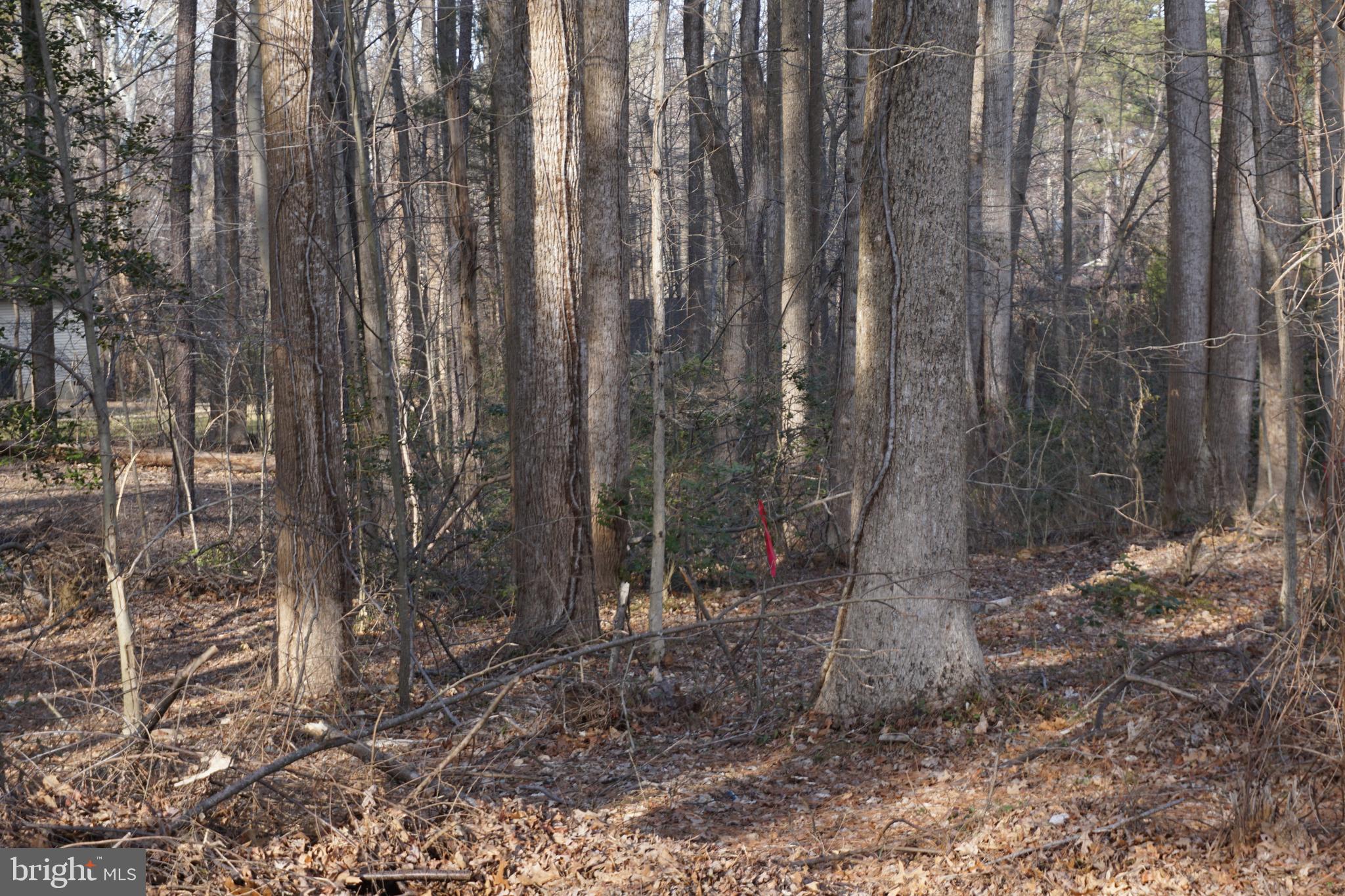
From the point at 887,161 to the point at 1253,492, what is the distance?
9.06 meters

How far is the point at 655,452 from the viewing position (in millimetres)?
7406

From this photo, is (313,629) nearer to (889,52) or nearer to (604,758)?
(604,758)

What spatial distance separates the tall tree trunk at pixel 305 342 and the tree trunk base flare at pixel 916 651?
4.01m

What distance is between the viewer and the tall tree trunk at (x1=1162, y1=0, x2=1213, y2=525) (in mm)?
12219

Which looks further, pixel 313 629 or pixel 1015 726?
pixel 313 629

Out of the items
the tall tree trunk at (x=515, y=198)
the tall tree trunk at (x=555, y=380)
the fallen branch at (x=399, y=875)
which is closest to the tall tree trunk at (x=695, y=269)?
the tall tree trunk at (x=515, y=198)

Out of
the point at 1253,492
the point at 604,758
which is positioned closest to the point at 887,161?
the point at 604,758

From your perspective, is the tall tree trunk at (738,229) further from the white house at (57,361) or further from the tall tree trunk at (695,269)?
the white house at (57,361)

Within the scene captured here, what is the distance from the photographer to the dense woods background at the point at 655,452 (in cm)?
528

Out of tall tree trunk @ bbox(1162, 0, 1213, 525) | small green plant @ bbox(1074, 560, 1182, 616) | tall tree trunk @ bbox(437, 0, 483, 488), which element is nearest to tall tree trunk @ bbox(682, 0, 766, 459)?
tall tree trunk @ bbox(437, 0, 483, 488)

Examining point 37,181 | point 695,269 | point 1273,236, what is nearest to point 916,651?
point 1273,236

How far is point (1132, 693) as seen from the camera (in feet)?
21.4

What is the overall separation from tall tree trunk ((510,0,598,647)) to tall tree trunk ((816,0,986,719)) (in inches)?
111

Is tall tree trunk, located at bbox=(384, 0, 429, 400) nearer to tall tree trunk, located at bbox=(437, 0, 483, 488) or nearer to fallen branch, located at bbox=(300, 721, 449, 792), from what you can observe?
tall tree trunk, located at bbox=(437, 0, 483, 488)
